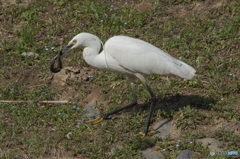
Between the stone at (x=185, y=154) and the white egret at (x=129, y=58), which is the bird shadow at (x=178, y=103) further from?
the stone at (x=185, y=154)

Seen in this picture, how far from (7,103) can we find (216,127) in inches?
132

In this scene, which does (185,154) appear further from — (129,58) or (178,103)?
(129,58)

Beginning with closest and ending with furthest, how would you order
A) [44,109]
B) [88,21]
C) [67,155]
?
[67,155]
[44,109]
[88,21]

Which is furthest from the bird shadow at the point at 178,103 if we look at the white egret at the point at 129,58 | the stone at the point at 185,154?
the stone at the point at 185,154

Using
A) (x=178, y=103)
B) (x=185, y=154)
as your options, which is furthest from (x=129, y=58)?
(x=185, y=154)

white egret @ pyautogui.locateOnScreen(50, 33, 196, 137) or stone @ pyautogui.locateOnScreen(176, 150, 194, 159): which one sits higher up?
white egret @ pyautogui.locateOnScreen(50, 33, 196, 137)

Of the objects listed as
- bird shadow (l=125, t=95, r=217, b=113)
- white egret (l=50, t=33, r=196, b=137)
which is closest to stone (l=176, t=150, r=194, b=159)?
white egret (l=50, t=33, r=196, b=137)

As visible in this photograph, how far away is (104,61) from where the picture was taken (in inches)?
179

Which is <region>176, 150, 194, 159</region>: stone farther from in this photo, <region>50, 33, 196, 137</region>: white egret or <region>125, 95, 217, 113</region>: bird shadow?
<region>125, 95, 217, 113</region>: bird shadow

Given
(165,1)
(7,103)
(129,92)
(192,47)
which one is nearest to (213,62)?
(192,47)

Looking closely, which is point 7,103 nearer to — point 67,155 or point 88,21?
point 67,155

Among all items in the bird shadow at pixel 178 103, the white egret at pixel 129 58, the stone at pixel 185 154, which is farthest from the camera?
the bird shadow at pixel 178 103

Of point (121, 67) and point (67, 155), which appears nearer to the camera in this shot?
point (67, 155)

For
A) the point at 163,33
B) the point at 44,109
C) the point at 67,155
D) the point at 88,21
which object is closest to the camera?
the point at 67,155
